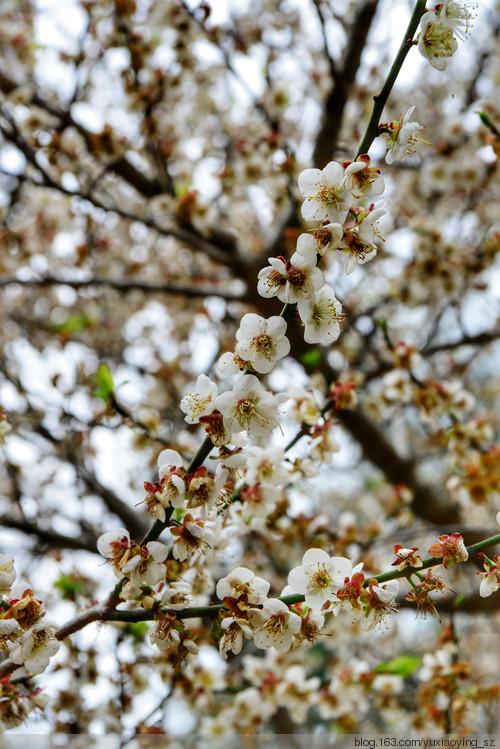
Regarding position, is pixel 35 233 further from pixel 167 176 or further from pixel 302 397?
pixel 302 397

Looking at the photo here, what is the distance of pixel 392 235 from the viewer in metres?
4.95

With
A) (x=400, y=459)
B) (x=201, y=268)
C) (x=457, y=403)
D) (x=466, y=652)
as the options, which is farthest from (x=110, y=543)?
(x=466, y=652)

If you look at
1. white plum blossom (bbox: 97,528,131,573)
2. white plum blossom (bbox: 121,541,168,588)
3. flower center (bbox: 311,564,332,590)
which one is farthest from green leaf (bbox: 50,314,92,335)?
flower center (bbox: 311,564,332,590)

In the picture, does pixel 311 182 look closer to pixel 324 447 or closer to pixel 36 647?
pixel 324 447

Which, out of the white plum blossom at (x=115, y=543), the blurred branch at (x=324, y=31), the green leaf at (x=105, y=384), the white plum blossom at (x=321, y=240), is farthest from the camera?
the blurred branch at (x=324, y=31)

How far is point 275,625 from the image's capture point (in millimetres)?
1292

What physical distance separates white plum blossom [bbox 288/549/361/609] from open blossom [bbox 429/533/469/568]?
0.21 meters

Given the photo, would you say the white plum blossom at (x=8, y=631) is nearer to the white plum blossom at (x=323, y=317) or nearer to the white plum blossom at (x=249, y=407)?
the white plum blossom at (x=249, y=407)

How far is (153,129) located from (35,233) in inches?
93.1

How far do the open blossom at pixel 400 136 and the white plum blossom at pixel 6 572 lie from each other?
1.17m

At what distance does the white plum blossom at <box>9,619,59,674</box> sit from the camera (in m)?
1.25

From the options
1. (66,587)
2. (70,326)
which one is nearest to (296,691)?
(66,587)

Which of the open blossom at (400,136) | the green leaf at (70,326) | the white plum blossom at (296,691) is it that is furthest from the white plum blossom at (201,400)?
the green leaf at (70,326)

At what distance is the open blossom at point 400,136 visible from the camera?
3.88ft
